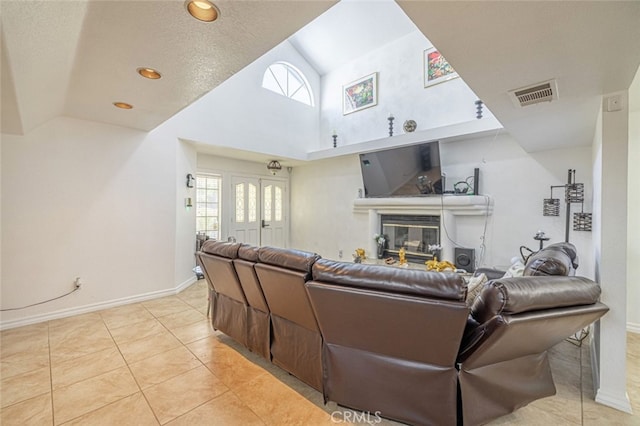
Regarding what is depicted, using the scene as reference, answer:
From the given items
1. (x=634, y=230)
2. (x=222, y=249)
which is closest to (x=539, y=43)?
(x=222, y=249)

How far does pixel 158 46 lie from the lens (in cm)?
175

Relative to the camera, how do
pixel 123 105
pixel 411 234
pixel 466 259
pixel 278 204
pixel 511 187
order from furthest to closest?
pixel 278 204 → pixel 411 234 → pixel 466 259 → pixel 511 187 → pixel 123 105

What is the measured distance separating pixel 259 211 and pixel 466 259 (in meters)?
4.45

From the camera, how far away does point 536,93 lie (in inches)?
76.7

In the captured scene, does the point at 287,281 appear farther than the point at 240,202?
No

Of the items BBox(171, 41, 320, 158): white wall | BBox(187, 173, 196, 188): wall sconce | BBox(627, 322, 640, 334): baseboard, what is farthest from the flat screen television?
BBox(187, 173, 196, 188): wall sconce

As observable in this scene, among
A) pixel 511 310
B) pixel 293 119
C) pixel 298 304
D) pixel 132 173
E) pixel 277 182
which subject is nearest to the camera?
pixel 511 310

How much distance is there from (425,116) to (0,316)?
6.49 metres

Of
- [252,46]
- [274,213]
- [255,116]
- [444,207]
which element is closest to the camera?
[252,46]

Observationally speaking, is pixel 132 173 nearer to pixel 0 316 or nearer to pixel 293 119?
pixel 0 316

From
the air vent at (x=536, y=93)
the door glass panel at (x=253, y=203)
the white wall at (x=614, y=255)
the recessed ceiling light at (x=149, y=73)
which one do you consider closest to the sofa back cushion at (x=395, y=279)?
the white wall at (x=614, y=255)

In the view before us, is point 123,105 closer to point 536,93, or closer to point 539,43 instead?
point 539,43

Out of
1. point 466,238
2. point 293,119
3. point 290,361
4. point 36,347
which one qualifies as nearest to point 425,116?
point 466,238

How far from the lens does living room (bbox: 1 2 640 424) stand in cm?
190
